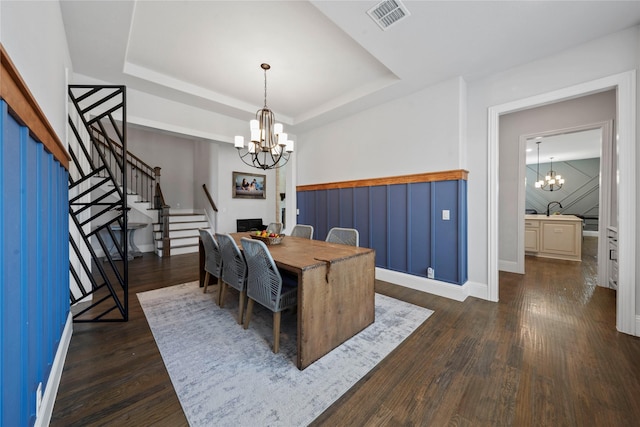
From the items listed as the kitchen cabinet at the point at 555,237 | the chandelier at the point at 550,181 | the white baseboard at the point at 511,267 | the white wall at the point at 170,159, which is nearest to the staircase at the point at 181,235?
the white wall at the point at 170,159

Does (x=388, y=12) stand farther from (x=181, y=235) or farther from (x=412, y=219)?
(x=181, y=235)

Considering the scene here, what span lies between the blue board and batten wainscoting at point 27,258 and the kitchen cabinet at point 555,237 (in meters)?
7.32

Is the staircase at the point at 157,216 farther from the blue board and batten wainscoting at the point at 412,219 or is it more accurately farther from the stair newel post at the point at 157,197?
the blue board and batten wainscoting at the point at 412,219

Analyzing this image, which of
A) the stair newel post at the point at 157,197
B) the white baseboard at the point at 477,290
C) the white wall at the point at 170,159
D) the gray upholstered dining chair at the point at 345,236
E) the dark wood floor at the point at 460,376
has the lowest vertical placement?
the dark wood floor at the point at 460,376

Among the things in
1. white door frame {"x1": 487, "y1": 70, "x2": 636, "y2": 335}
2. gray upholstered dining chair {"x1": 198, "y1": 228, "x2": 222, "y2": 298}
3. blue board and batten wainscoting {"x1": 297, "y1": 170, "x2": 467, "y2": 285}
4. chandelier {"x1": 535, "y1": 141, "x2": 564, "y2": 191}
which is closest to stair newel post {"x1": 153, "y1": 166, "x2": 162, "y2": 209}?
gray upholstered dining chair {"x1": 198, "y1": 228, "x2": 222, "y2": 298}

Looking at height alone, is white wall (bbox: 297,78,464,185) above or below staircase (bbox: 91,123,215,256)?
above

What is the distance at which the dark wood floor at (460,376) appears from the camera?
138cm

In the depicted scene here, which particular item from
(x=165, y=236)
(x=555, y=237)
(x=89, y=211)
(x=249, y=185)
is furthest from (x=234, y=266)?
(x=555, y=237)

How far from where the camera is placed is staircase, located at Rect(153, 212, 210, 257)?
18.7 ft

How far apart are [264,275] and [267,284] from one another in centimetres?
7

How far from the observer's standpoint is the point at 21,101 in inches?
38.6

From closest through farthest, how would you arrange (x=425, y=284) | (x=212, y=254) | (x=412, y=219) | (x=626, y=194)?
(x=626, y=194)
(x=212, y=254)
(x=425, y=284)
(x=412, y=219)

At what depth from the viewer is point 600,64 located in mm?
2377

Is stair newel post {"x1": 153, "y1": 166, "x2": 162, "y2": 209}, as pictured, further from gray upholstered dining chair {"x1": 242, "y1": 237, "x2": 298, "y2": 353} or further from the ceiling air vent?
the ceiling air vent
